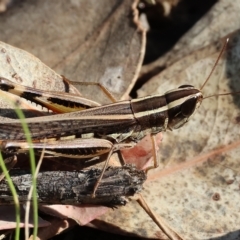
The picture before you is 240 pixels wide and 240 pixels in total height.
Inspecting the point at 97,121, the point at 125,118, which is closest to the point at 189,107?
the point at 125,118

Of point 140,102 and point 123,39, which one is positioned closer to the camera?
point 140,102

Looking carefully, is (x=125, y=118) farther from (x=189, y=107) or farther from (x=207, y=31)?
(x=207, y=31)

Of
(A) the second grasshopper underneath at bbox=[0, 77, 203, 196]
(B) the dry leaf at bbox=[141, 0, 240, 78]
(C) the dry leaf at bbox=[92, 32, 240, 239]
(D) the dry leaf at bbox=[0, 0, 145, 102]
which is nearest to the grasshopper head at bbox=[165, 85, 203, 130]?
(A) the second grasshopper underneath at bbox=[0, 77, 203, 196]

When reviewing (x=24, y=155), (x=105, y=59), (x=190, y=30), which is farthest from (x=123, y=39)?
(x=24, y=155)

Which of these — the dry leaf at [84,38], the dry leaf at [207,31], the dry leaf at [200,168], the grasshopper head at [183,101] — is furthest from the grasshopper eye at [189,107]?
the dry leaf at [207,31]

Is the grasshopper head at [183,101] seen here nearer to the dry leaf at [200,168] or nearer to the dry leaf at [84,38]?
the dry leaf at [200,168]

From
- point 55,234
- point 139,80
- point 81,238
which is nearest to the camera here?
point 55,234

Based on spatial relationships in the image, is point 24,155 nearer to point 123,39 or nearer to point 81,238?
point 81,238
